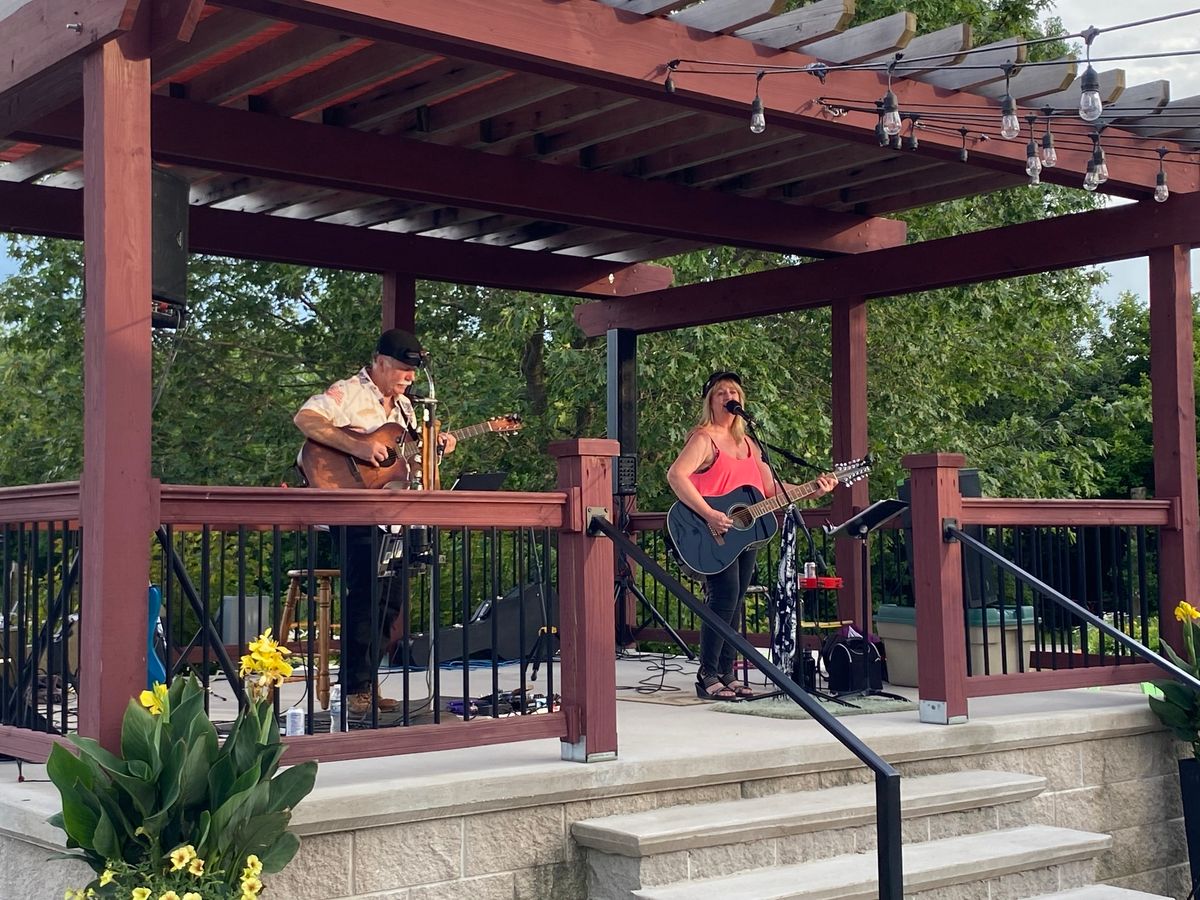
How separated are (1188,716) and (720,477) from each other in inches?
93.9

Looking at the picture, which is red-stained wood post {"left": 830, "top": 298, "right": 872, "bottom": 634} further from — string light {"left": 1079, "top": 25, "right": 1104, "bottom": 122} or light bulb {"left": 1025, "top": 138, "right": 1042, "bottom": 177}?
string light {"left": 1079, "top": 25, "right": 1104, "bottom": 122}

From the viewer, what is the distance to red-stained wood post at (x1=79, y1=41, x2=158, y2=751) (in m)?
3.96

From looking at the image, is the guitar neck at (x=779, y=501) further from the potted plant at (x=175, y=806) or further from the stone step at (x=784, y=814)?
the potted plant at (x=175, y=806)

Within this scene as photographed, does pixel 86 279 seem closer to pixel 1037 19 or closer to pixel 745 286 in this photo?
pixel 745 286

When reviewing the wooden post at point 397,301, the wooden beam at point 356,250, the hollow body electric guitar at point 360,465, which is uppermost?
the wooden beam at point 356,250

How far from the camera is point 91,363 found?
13.4 ft

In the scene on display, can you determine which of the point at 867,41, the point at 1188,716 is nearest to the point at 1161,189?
the point at 867,41

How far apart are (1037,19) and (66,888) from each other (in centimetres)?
1901

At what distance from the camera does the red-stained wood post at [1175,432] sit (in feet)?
23.5

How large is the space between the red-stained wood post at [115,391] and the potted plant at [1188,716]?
4.64m

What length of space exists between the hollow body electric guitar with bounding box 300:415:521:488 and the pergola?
4.26 ft

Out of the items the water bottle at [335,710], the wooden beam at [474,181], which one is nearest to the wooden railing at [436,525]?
the water bottle at [335,710]

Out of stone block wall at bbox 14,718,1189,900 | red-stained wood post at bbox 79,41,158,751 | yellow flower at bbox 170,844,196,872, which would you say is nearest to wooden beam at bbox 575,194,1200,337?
stone block wall at bbox 14,718,1189,900

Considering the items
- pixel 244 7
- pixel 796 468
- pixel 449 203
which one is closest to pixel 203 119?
pixel 449 203
